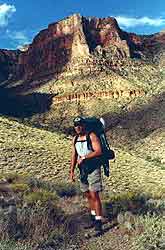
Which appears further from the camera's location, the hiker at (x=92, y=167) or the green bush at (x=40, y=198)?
the green bush at (x=40, y=198)

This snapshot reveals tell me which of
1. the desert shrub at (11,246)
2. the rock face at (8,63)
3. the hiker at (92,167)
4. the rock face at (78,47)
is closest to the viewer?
the desert shrub at (11,246)

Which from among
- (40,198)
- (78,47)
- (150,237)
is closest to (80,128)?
(40,198)

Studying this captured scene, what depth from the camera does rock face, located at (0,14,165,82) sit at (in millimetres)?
95312

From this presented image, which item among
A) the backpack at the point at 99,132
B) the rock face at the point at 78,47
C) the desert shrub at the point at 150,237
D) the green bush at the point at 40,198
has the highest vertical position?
the rock face at the point at 78,47

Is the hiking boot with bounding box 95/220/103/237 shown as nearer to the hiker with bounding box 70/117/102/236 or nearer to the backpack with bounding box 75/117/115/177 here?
the hiker with bounding box 70/117/102/236

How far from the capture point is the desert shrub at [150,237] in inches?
332

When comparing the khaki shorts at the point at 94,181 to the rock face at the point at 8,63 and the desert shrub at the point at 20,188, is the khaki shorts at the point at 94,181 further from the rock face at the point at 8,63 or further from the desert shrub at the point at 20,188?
the rock face at the point at 8,63

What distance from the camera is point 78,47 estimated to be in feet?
337

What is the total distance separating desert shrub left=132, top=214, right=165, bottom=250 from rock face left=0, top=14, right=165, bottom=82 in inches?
3066

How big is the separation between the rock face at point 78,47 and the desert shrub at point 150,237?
77865 millimetres

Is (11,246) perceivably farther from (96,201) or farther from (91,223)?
(91,223)

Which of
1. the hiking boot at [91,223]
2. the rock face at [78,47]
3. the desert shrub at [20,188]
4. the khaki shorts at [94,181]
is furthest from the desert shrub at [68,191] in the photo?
the rock face at [78,47]

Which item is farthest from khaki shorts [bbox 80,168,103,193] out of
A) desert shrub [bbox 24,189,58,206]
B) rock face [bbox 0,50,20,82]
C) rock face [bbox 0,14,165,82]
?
rock face [bbox 0,50,20,82]

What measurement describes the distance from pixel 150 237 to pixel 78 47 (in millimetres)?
95328
